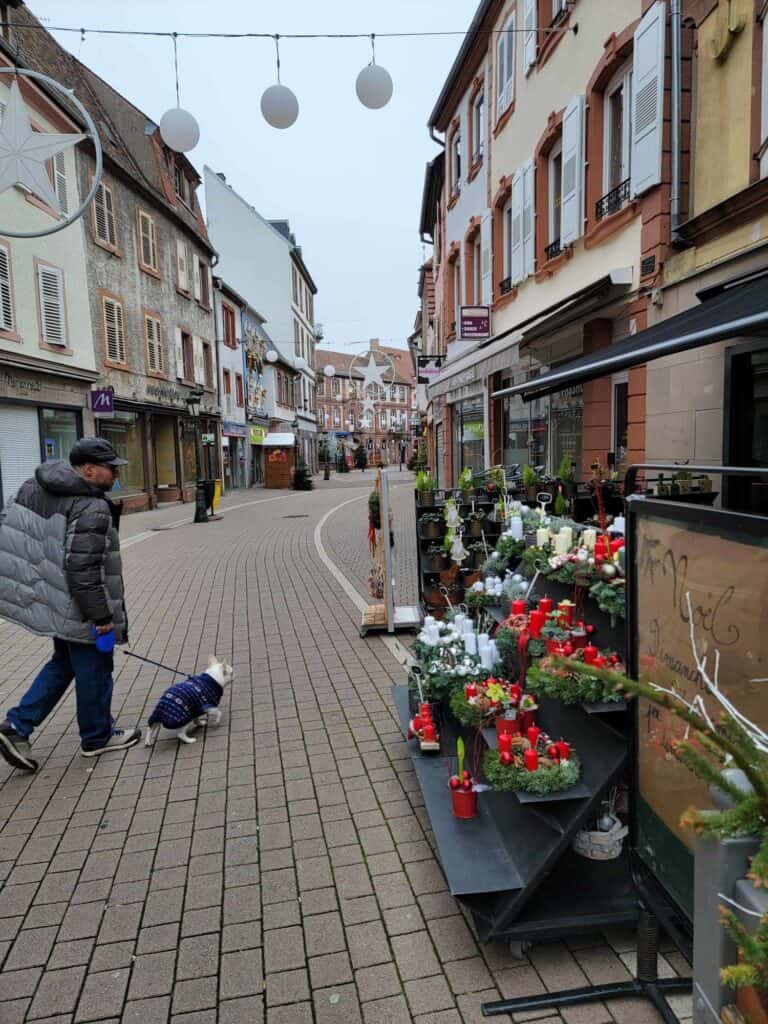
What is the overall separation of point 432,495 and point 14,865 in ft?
14.9

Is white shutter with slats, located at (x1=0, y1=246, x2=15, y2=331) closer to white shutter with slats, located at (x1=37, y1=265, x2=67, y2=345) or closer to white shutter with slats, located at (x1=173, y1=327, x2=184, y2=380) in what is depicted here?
white shutter with slats, located at (x1=37, y1=265, x2=67, y2=345)

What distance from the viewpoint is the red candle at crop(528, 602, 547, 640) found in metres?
2.90

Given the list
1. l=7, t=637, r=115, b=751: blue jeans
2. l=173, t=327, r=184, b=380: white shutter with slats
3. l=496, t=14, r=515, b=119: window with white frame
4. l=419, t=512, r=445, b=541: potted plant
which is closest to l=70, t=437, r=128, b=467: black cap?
l=7, t=637, r=115, b=751: blue jeans

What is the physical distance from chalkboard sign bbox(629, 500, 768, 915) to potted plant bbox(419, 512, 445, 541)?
4.14 m

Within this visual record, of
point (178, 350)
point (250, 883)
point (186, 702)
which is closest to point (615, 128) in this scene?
point (186, 702)

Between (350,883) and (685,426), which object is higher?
(685,426)

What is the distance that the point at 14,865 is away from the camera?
117 inches

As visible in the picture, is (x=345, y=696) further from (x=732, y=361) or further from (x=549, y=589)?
(x=732, y=361)

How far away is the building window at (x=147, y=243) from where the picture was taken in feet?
66.5

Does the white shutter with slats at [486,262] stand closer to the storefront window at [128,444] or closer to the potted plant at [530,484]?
the potted plant at [530,484]

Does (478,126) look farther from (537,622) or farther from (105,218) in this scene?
(537,622)

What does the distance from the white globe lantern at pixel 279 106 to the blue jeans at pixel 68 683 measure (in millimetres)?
6358

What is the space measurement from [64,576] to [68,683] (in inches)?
27.4

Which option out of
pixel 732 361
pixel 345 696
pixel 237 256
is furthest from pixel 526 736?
pixel 237 256
